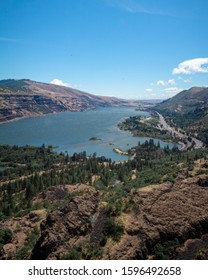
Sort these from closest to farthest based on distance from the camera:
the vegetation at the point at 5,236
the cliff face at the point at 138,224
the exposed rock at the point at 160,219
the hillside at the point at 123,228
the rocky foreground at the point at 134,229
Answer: the rocky foreground at the point at 134,229, the hillside at the point at 123,228, the cliff face at the point at 138,224, the exposed rock at the point at 160,219, the vegetation at the point at 5,236

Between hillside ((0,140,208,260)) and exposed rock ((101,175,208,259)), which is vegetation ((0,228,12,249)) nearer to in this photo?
hillside ((0,140,208,260))

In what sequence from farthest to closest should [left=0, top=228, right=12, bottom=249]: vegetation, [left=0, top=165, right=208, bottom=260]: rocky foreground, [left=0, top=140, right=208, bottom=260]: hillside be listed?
1. [left=0, top=228, right=12, bottom=249]: vegetation
2. [left=0, top=140, right=208, bottom=260]: hillside
3. [left=0, top=165, right=208, bottom=260]: rocky foreground

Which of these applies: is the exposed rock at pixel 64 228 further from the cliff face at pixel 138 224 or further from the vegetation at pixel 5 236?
the vegetation at pixel 5 236

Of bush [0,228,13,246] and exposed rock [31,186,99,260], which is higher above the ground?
exposed rock [31,186,99,260]

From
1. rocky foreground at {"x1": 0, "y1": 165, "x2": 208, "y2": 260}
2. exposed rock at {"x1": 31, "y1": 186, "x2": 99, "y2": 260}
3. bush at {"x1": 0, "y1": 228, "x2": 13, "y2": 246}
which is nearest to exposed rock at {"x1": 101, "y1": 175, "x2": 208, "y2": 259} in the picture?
rocky foreground at {"x1": 0, "y1": 165, "x2": 208, "y2": 260}

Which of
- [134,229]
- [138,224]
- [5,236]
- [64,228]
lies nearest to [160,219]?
[138,224]

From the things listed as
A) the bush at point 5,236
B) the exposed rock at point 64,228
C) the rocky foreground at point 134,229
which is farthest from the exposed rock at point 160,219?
the bush at point 5,236
